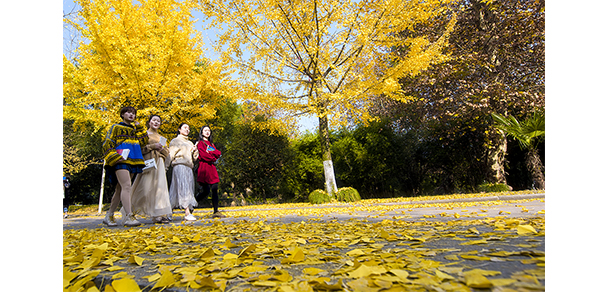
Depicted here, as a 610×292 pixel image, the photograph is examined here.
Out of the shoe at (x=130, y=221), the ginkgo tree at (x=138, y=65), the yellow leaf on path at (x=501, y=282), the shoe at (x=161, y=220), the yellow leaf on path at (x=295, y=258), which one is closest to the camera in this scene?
the yellow leaf on path at (x=501, y=282)

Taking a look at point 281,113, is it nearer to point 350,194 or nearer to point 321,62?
point 321,62

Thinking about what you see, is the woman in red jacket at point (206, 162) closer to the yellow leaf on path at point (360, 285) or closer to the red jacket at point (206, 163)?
the red jacket at point (206, 163)

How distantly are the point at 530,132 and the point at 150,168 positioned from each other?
352 inches

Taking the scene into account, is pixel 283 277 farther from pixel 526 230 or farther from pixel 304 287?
pixel 526 230

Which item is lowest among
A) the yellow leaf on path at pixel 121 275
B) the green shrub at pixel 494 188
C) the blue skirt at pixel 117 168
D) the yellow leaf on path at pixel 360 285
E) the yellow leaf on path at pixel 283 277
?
the green shrub at pixel 494 188

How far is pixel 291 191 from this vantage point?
44.9 ft

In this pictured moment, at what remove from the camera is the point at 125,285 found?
1.35 meters

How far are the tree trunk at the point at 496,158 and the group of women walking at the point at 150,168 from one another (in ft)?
31.9

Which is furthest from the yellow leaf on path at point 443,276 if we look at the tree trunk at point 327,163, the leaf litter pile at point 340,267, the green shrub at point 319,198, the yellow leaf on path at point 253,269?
the tree trunk at point 327,163

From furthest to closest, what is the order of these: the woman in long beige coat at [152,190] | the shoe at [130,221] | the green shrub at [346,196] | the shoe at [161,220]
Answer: the green shrub at [346,196], the shoe at [161,220], the woman in long beige coat at [152,190], the shoe at [130,221]

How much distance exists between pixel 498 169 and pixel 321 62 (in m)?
7.28

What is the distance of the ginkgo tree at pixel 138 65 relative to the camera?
9.34 metres

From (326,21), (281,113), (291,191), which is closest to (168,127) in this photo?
(281,113)
